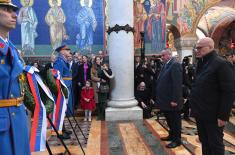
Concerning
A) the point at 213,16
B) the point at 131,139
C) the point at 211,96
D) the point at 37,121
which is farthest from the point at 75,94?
the point at 213,16

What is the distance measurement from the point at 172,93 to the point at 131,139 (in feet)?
4.19

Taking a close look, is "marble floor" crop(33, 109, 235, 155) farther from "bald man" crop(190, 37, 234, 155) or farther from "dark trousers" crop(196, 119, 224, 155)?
"bald man" crop(190, 37, 234, 155)

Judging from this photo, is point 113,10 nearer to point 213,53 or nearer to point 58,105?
point 58,105

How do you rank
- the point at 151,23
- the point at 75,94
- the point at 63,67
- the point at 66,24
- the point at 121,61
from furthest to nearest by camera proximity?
the point at 151,23 → the point at 66,24 → the point at 75,94 → the point at 121,61 → the point at 63,67

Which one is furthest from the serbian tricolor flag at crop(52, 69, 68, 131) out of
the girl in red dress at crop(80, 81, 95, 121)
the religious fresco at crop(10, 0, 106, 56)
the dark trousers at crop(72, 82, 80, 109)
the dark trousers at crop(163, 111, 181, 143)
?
the religious fresco at crop(10, 0, 106, 56)

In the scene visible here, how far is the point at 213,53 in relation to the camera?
3.71 metres

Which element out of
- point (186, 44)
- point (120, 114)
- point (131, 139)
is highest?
point (186, 44)

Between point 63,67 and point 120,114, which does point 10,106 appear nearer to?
point 63,67

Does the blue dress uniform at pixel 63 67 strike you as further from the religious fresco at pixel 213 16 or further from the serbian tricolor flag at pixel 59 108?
the religious fresco at pixel 213 16

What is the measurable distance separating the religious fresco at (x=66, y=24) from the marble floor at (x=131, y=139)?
597 cm

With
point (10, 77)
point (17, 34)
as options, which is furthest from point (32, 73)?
point (17, 34)

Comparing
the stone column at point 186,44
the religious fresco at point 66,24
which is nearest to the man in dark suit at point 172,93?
the religious fresco at point 66,24

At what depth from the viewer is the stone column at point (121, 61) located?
310 inches

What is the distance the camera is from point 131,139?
5.93 meters
